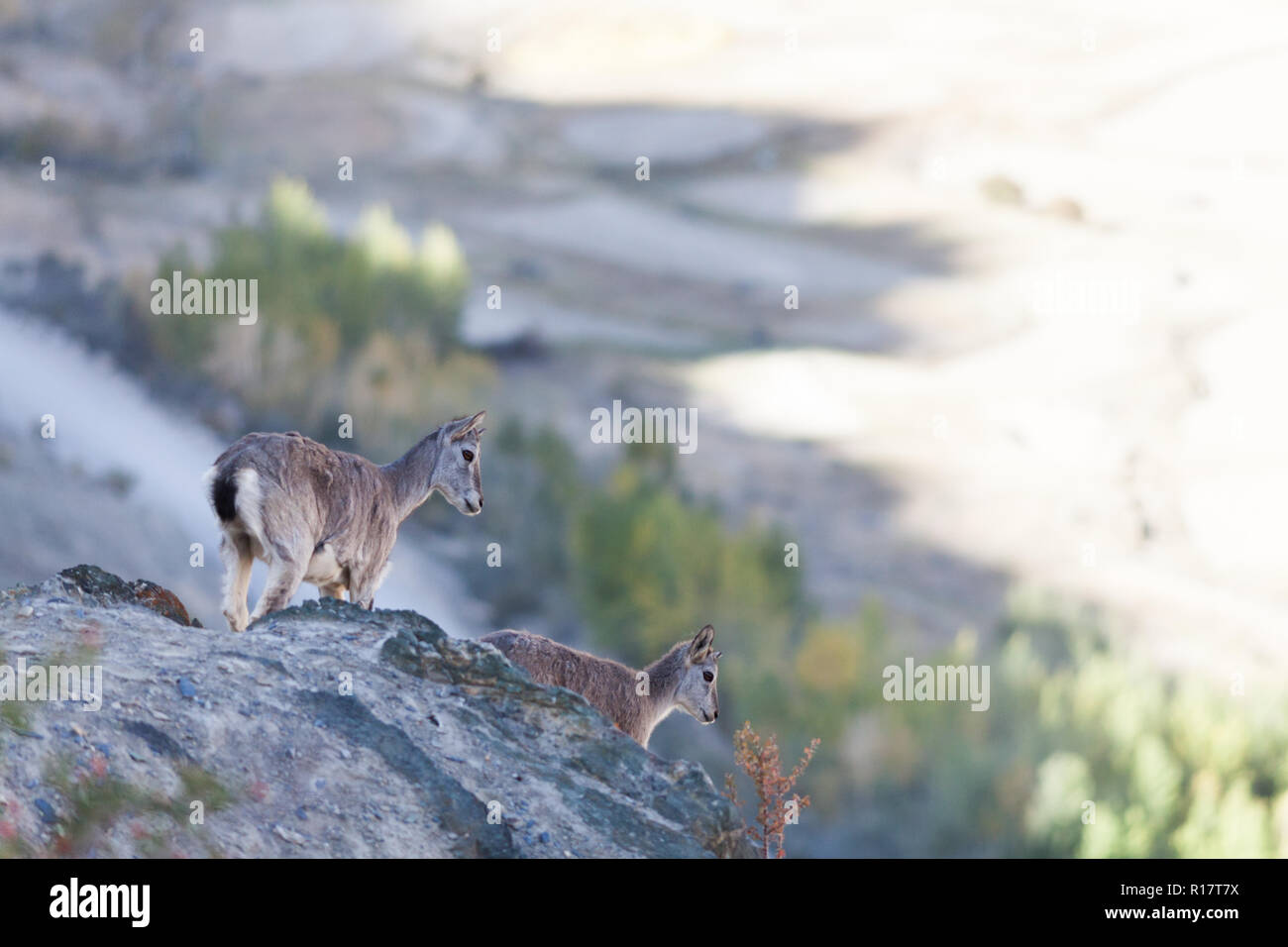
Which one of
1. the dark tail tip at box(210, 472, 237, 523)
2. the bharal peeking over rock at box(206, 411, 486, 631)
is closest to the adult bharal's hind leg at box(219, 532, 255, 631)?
the bharal peeking over rock at box(206, 411, 486, 631)

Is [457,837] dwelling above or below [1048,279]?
below

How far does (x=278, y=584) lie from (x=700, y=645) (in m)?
3.08

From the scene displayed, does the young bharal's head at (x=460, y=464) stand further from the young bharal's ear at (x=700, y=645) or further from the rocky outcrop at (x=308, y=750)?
the rocky outcrop at (x=308, y=750)

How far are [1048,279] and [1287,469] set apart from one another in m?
10.4

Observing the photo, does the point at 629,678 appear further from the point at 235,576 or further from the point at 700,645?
the point at 235,576

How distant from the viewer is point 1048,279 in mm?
41531

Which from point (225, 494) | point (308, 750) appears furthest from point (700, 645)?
point (308, 750)

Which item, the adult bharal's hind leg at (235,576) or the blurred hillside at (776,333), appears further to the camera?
the blurred hillside at (776,333)

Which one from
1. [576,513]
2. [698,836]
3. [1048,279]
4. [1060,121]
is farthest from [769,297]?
[698,836]

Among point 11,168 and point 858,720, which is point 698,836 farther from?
point 11,168

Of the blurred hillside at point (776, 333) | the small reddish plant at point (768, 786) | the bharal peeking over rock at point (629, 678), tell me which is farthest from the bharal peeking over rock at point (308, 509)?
the blurred hillside at point (776, 333)

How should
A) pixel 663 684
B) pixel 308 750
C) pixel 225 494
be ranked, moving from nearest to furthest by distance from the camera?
pixel 308 750
pixel 225 494
pixel 663 684

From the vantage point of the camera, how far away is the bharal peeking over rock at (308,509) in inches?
369

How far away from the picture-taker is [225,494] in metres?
9.33
